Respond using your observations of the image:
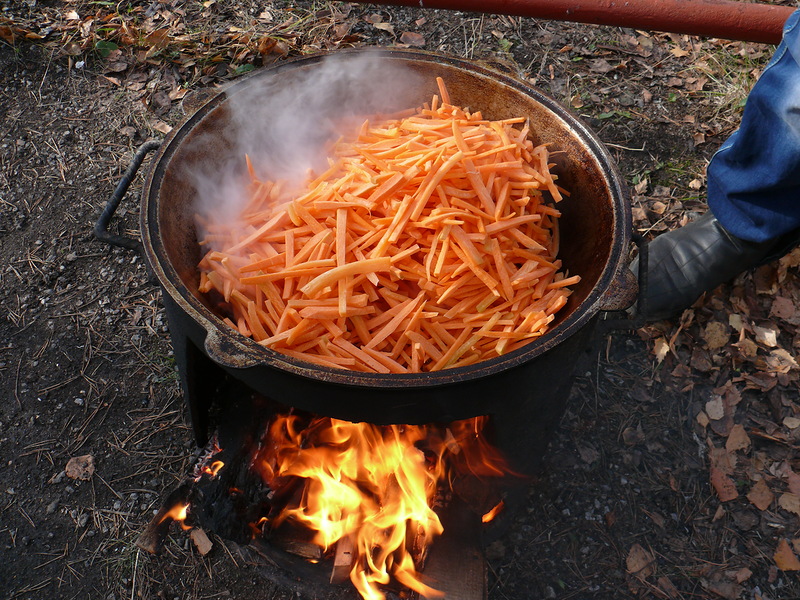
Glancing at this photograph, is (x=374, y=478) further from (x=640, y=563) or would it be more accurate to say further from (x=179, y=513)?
(x=640, y=563)

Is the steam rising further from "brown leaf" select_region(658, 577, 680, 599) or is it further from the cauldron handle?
"brown leaf" select_region(658, 577, 680, 599)

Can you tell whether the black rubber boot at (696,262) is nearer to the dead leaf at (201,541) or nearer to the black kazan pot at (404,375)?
the black kazan pot at (404,375)

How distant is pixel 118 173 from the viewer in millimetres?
3865

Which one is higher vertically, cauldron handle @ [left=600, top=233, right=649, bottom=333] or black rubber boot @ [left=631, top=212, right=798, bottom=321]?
cauldron handle @ [left=600, top=233, right=649, bottom=333]

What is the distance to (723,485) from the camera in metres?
2.92

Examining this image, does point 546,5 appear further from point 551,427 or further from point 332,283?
point 551,427

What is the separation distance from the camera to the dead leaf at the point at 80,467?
283 centimetres

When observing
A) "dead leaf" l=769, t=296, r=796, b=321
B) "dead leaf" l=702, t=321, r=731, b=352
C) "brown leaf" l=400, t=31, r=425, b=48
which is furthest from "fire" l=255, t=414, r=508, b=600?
"brown leaf" l=400, t=31, r=425, b=48

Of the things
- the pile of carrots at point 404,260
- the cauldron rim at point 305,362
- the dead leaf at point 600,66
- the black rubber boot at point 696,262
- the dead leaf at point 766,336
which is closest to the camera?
the cauldron rim at point 305,362

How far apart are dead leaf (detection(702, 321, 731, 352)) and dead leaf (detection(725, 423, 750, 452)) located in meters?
0.48

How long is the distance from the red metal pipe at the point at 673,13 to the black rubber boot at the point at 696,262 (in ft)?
3.79

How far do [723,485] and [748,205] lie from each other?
1430mm

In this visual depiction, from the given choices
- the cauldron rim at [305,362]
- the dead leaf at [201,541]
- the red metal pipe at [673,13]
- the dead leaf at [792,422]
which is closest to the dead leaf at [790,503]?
the dead leaf at [792,422]

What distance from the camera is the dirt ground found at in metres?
2.65
